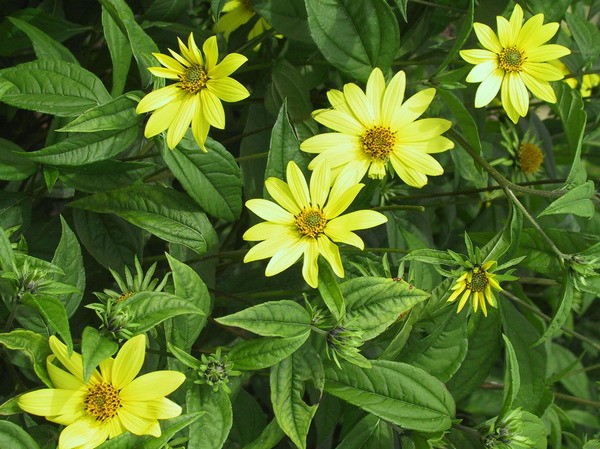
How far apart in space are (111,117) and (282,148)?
203 mm

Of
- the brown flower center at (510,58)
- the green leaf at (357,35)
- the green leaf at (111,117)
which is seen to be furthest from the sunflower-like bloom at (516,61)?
the green leaf at (111,117)

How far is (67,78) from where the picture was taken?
0.82m

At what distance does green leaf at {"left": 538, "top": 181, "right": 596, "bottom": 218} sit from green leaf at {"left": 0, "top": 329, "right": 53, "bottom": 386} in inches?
22.7

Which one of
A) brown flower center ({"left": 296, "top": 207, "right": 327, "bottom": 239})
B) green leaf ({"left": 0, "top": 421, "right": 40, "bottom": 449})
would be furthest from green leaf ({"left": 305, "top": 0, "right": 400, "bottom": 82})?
green leaf ({"left": 0, "top": 421, "right": 40, "bottom": 449})

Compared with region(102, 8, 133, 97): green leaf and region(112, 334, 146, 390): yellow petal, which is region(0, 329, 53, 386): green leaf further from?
region(102, 8, 133, 97): green leaf

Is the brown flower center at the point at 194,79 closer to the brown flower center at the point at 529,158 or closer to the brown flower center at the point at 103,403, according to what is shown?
the brown flower center at the point at 103,403

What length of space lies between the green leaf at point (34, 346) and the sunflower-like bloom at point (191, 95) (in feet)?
0.83

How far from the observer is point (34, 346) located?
679mm

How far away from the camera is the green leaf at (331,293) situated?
2.40ft

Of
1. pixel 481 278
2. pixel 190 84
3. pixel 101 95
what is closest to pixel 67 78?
pixel 101 95

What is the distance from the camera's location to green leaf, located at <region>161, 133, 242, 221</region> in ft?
2.66

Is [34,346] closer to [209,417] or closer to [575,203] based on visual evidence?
[209,417]

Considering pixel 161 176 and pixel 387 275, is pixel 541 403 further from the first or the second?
pixel 161 176

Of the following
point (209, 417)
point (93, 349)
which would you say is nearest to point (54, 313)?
point (93, 349)
